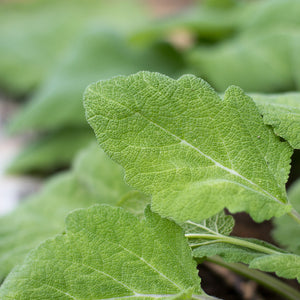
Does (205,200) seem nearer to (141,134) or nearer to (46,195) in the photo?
(141,134)

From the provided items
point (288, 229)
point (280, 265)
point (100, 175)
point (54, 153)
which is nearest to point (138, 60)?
point (54, 153)

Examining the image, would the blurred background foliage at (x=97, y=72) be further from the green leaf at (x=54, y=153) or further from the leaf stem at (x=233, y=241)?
the leaf stem at (x=233, y=241)

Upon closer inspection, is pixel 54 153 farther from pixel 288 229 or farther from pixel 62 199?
pixel 288 229

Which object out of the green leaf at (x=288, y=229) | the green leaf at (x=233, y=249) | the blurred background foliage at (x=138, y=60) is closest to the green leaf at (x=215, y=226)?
the green leaf at (x=233, y=249)

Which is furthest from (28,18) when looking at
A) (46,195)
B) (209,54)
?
(46,195)

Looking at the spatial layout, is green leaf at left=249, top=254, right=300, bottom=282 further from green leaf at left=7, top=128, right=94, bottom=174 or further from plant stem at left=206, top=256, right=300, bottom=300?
green leaf at left=7, top=128, right=94, bottom=174

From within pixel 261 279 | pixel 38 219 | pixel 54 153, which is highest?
pixel 54 153

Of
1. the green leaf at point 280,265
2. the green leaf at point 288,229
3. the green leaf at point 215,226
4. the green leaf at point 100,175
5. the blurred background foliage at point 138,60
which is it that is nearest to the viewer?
the green leaf at point 280,265
